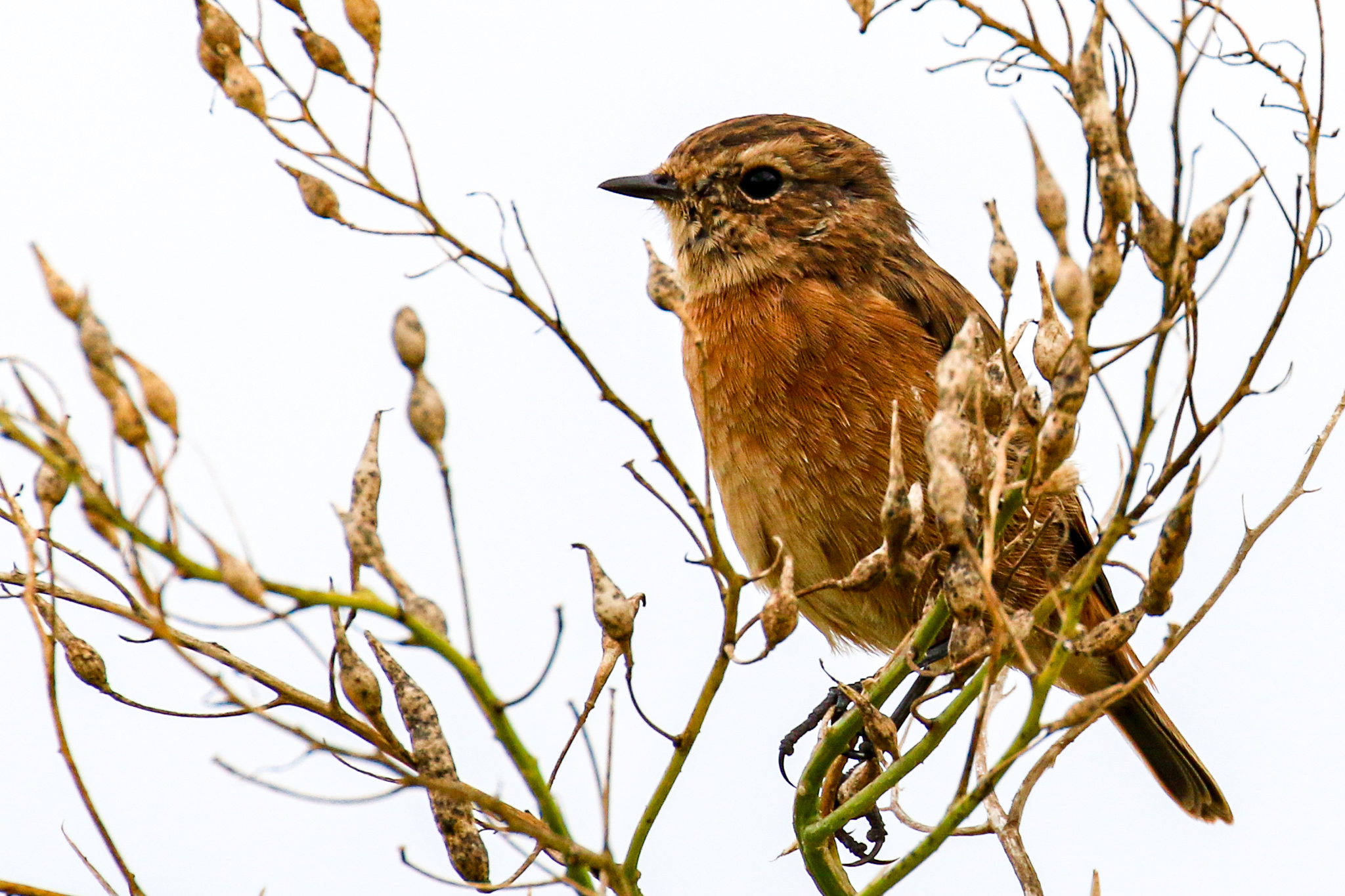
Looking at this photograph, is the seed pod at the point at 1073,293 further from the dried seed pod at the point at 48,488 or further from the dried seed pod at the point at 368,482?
the dried seed pod at the point at 48,488

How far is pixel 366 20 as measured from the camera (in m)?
2.42

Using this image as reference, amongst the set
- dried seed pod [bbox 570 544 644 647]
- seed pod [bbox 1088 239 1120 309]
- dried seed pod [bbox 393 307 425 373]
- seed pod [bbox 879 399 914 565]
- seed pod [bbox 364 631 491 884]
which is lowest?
seed pod [bbox 364 631 491 884]

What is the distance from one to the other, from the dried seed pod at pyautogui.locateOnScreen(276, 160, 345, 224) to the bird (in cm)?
232

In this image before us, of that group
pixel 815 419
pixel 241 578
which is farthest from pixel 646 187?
pixel 241 578

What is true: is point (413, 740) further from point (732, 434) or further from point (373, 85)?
point (732, 434)

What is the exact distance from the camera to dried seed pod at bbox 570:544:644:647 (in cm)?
220

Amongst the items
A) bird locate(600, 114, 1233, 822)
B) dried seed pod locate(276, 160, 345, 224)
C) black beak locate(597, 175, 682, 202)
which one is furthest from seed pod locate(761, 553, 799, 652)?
black beak locate(597, 175, 682, 202)

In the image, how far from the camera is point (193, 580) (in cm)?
177

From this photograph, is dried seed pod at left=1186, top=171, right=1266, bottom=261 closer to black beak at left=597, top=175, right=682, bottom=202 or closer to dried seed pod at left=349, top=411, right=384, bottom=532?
dried seed pod at left=349, top=411, right=384, bottom=532

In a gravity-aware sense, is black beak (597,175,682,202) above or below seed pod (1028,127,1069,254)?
above

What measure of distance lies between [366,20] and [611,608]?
106 centimetres

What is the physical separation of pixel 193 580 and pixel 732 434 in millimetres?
3438

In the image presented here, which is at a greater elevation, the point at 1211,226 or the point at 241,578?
the point at 1211,226

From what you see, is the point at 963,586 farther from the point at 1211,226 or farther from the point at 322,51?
the point at 322,51
